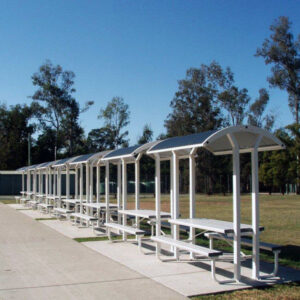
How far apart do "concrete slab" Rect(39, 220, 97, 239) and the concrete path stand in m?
1.19

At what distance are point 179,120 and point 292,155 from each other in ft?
48.3

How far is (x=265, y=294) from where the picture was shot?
614 cm

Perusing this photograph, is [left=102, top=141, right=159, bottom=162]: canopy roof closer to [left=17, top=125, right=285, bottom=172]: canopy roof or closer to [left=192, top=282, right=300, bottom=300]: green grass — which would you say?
[left=17, top=125, right=285, bottom=172]: canopy roof

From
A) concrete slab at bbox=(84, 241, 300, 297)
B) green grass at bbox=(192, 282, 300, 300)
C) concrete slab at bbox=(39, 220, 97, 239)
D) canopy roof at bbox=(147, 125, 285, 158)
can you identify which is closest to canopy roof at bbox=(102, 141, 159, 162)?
canopy roof at bbox=(147, 125, 285, 158)

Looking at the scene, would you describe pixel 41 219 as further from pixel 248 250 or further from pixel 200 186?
pixel 200 186

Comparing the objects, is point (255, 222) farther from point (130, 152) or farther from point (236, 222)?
point (130, 152)

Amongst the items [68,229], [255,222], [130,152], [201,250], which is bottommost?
[68,229]

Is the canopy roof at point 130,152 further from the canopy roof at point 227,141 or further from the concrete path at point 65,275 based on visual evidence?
the concrete path at point 65,275

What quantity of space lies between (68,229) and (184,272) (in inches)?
290

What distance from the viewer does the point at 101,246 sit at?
418 inches

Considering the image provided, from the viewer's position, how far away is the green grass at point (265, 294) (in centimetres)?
598

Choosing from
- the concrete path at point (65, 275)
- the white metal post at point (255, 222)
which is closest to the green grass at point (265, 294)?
the white metal post at point (255, 222)

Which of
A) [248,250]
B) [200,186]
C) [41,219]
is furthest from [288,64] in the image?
[248,250]

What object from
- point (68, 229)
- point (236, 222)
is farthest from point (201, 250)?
point (68, 229)
